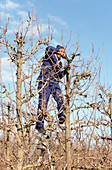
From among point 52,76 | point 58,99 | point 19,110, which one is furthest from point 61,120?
point 19,110

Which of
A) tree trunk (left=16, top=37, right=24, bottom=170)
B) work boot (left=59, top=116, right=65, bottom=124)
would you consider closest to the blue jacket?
tree trunk (left=16, top=37, right=24, bottom=170)

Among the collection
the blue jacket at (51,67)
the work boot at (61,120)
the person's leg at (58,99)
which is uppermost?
the blue jacket at (51,67)

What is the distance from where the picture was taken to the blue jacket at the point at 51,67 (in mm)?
6094

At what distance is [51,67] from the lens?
650 cm

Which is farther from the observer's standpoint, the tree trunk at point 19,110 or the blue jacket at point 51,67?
the blue jacket at point 51,67

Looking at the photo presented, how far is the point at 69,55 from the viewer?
6.16 metres

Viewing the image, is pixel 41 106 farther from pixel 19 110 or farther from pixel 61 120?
pixel 61 120

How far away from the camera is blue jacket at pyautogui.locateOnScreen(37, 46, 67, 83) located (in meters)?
6.09

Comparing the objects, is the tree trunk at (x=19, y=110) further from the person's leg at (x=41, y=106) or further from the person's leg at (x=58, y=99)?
the person's leg at (x=58, y=99)

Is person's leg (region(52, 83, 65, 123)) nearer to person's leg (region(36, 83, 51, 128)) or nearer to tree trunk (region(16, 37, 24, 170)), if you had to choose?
person's leg (region(36, 83, 51, 128))

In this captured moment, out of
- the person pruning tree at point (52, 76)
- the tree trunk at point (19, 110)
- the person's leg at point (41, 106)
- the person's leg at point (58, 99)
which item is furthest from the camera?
the person's leg at point (58, 99)

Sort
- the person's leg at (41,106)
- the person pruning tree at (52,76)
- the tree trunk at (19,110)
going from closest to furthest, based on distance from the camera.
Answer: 1. the tree trunk at (19,110)
2. the person's leg at (41,106)
3. the person pruning tree at (52,76)

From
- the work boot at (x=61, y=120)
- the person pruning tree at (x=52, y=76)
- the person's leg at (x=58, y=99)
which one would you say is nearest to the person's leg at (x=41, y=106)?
the person pruning tree at (x=52, y=76)

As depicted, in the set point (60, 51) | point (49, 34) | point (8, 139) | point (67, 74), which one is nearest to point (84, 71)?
point (67, 74)
